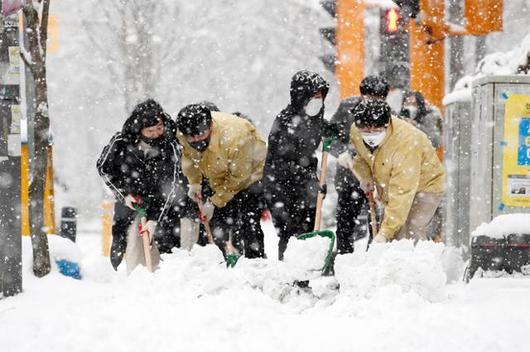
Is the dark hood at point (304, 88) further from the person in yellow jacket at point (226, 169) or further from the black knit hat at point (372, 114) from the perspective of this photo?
the black knit hat at point (372, 114)

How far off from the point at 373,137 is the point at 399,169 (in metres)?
0.29

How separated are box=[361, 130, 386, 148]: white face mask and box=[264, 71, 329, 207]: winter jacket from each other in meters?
0.77

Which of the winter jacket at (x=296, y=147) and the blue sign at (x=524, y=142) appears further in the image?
the blue sign at (x=524, y=142)

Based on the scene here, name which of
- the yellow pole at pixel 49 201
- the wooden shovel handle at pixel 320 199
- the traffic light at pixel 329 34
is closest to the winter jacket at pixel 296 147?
the wooden shovel handle at pixel 320 199

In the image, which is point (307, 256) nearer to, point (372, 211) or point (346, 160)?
point (372, 211)

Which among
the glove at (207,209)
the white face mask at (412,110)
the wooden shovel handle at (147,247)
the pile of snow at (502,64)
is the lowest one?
the wooden shovel handle at (147,247)

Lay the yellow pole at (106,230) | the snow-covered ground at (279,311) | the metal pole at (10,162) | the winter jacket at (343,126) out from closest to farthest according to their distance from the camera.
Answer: the snow-covered ground at (279,311), the metal pole at (10,162), the winter jacket at (343,126), the yellow pole at (106,230)

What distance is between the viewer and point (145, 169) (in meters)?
6.83

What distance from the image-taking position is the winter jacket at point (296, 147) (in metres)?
6.74

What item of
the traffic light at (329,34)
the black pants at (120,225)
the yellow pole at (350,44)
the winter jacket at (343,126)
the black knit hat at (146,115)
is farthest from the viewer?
the yellow pole at (350,44)

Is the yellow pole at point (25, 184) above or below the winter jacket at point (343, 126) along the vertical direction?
below

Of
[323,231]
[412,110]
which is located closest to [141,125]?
[323,231]

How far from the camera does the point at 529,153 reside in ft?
23.3

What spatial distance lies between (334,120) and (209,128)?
4.21 ft
